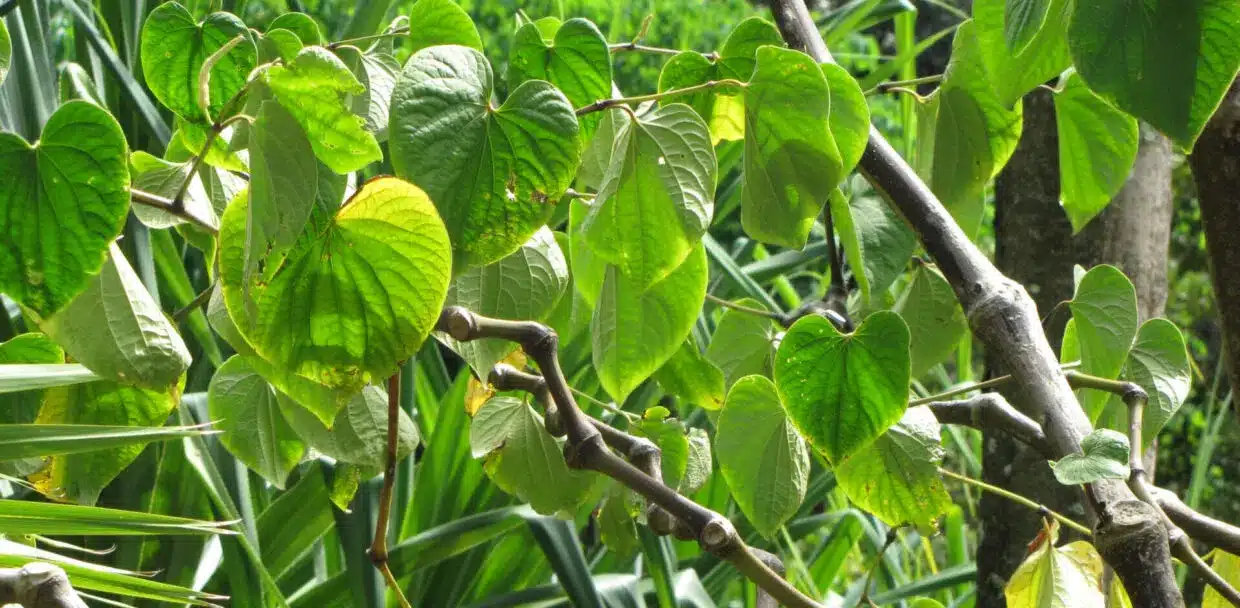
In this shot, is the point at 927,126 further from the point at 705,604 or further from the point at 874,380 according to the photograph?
the point at 705,604

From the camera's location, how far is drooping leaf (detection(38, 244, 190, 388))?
17.0 inches

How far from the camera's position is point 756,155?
50cm

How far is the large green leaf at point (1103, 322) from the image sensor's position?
59cm

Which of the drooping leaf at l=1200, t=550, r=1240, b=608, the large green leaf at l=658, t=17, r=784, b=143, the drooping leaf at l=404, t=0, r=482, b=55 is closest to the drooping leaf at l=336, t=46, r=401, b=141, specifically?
the drooping leaf at l=404, t=0, r=482, b=55

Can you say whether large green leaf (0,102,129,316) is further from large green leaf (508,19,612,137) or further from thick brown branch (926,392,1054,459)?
thick brown branch (926,392,1054,459)

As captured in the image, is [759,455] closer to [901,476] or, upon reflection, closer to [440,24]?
[901,476]

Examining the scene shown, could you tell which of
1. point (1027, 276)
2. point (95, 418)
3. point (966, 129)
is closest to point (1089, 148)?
point (966, 129)

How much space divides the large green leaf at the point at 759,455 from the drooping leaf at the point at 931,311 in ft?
0.46

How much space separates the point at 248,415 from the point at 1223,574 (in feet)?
1.78

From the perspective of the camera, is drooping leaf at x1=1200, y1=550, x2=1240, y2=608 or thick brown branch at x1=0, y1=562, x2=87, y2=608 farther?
drooping leaf at x1=1200, y1=550, x2=1240, y2=608

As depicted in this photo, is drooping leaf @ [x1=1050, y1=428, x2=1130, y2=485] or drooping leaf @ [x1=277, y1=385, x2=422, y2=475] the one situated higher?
drooping leaf @ [x1=1050, y1=428, x2=1130, y2=485]

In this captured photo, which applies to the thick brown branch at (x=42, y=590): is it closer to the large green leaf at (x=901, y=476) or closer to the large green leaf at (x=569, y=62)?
the large green leaf at (x=569, y=62)

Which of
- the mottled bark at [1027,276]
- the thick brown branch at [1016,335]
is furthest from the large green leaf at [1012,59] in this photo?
the mottled bark at [1027,276]

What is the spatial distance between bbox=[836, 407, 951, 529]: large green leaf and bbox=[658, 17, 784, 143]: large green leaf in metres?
0.18
